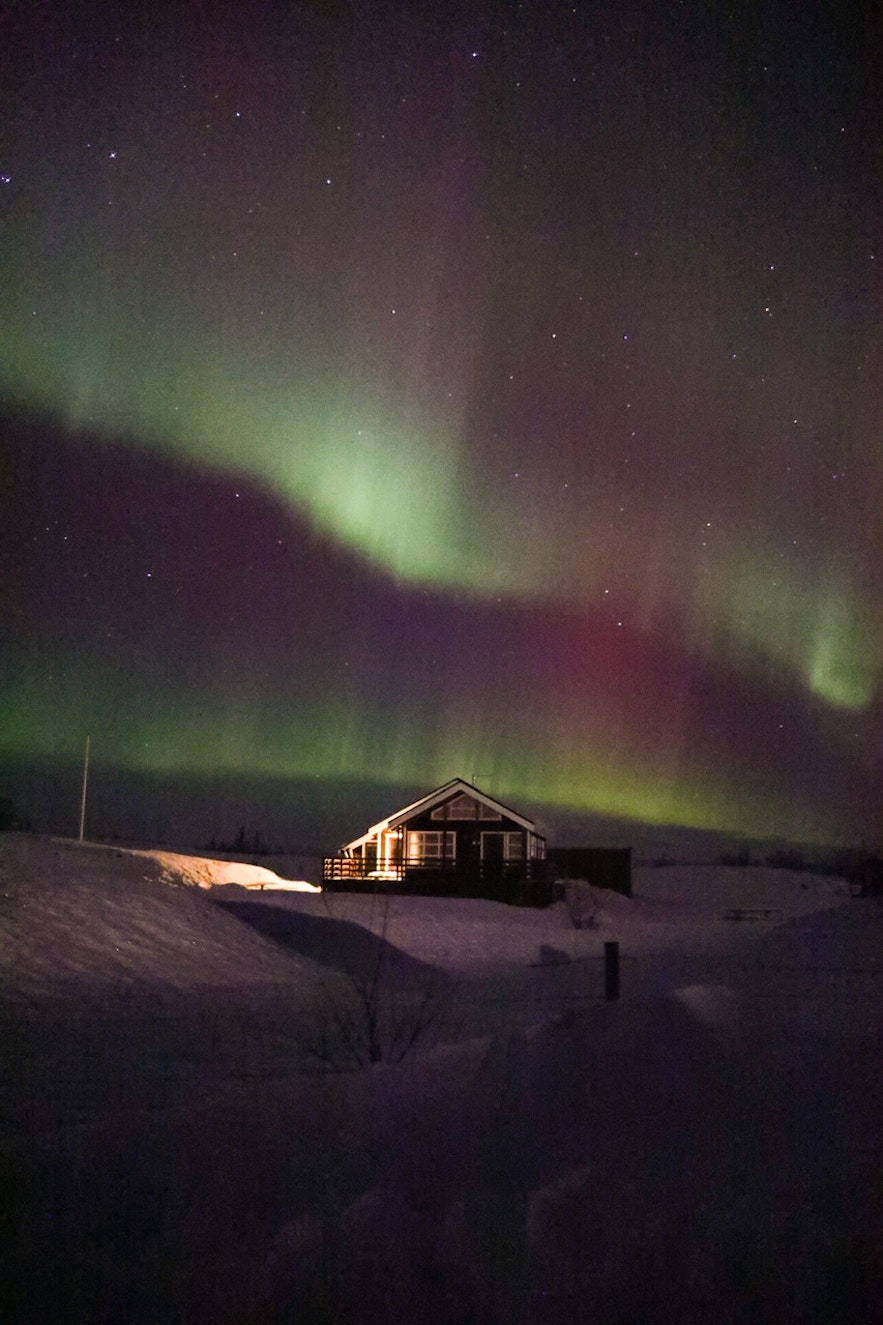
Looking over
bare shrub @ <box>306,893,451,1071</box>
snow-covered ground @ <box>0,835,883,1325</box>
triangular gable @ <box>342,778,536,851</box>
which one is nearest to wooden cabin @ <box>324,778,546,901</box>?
triangular gable @ <box>342,778,536,851</box>

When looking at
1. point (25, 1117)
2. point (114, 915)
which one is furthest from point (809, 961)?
point (25, 1117)

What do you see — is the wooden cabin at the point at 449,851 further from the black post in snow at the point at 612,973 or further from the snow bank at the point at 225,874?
the black post in snow at the point at 612,973

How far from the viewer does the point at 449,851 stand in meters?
44.8

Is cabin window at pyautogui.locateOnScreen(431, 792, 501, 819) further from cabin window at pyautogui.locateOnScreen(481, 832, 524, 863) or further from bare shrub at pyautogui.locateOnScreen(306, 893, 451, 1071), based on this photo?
bare shrub at pyautogui.locateOnScreen(306, 893, 451, 1071)

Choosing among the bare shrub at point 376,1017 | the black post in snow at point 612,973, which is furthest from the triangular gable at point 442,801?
the black post in snow at point 612,973

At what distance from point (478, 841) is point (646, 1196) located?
3969cm

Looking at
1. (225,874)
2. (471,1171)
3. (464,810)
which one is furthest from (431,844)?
(471,1171)

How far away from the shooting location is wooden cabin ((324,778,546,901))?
40969 millimetres

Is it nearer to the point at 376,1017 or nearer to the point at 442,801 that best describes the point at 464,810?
the point at 442,801

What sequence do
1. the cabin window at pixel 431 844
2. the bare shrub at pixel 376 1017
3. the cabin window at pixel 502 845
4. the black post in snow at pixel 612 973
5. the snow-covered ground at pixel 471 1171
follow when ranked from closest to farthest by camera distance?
the snow-covered ground at pixel 471 1171, the bare shrub at pixel 376 1017, the black post in snow at pixel 612 973, the cabin window at pixel 502 845, the cabin window at pixel 431 844

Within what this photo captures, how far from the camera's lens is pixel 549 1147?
19.9 feet

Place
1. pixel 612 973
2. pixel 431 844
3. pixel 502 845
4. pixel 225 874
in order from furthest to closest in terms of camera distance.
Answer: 1. pixel 431 844
2. pixel 502 845
3. pixel 225 874
4. pixel 612 973

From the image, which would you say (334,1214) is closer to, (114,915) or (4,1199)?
(4,1199)

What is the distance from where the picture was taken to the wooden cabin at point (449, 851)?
4097 centimetres
